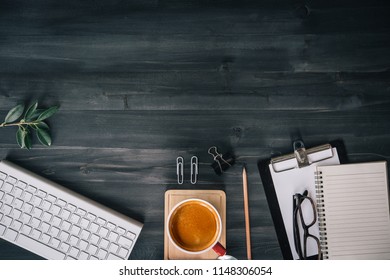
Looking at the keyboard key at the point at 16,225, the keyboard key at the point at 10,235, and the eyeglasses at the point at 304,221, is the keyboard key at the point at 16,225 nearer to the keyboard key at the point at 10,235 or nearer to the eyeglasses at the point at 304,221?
the keyboard key at the point at 10,235

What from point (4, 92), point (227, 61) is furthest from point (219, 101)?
point (4, 92)

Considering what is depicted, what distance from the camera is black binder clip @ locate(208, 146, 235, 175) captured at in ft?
4.05

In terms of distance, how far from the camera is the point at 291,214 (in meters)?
1.23

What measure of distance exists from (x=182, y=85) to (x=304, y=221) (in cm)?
53

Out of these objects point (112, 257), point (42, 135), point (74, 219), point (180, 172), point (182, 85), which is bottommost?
point (112, 257)

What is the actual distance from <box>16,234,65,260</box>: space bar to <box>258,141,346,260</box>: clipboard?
623 millimetres

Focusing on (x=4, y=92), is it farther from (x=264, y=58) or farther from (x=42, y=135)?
(x=264, y=58)

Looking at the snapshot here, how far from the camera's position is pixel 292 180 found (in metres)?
1.23

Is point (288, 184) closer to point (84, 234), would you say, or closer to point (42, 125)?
point (84, 234)

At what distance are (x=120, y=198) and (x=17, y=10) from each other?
2.10 ft

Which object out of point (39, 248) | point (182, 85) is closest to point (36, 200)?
point (39, 248)

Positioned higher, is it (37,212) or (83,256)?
(37,212)

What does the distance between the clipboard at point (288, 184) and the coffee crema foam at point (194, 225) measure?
189 millimetres

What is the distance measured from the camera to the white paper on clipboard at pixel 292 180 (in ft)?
4.04
